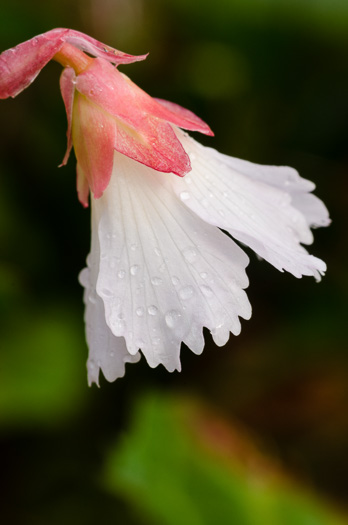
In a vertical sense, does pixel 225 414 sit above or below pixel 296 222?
below

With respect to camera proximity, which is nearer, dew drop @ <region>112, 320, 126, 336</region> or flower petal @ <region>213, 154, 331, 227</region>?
dew drop @ <region>112, 320, 126, 336</region>

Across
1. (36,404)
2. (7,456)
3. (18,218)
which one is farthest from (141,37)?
(7,456)

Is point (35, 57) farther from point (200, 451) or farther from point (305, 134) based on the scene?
point (305, 134)

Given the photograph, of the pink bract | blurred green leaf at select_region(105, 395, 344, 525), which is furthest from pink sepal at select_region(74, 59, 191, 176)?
blurred green leaf at select_region(105, 395, 344, 525)

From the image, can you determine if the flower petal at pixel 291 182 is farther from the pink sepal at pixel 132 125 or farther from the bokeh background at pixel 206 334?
the bokeh background at pixel 206 334

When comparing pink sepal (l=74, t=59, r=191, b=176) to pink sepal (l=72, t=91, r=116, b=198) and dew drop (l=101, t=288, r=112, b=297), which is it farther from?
dew drop (l=101, t=288, r=112, b=297)

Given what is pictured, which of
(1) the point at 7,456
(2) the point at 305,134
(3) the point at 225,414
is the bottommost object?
(1) the point at 7,456

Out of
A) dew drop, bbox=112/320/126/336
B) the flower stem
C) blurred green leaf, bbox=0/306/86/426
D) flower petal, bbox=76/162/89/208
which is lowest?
blurred green leaf, bbox=0/306/86/426
